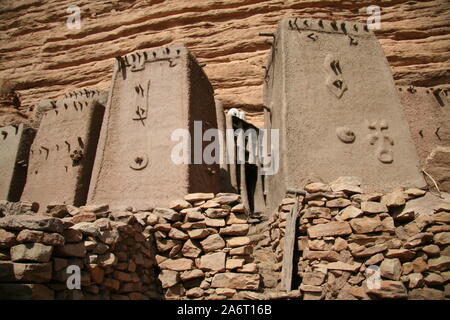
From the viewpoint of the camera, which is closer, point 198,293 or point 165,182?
point 198,293

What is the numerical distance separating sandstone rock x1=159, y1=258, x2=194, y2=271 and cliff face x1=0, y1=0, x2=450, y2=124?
26.5ft

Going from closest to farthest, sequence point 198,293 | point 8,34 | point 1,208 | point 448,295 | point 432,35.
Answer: point 448,295, point 1,208, point 198,293, point 432,35, point 8,34

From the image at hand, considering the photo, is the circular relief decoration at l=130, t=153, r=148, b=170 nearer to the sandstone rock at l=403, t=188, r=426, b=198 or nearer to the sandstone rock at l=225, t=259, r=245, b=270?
the sandstone rock at l=225, t=259, r=245, b=270

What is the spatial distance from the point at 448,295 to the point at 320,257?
1225 millimetres

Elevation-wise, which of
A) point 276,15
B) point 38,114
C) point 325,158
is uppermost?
point 276,15

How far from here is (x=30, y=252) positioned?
9.16ft

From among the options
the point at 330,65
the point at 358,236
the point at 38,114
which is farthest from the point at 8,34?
the point at 358,236

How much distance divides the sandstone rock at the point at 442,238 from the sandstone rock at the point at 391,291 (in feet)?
2.02

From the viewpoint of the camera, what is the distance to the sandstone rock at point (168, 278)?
4.26 m

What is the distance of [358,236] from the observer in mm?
4184

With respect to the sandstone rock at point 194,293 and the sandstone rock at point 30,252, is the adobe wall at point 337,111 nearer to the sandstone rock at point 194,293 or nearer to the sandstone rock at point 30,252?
the sandstone rock at point 194,293

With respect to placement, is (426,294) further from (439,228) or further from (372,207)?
(372,207)

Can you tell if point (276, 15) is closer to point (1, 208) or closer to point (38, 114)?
point (38, 114)
